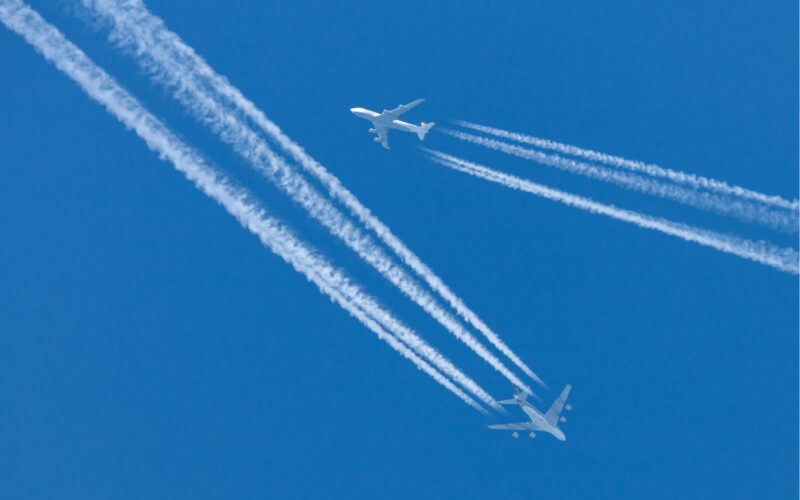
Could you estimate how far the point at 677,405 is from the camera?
1666 inches

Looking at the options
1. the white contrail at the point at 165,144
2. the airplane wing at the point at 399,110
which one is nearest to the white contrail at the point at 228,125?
the white contrail at the point at 165,144

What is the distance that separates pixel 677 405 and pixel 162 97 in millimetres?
37388

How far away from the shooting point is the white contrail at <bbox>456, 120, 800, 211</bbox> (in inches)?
Result: 1599

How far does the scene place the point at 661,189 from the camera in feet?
133

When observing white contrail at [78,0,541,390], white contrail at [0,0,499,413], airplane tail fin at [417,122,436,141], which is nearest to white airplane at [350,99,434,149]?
airplane tail fin at [417,122,436,141]

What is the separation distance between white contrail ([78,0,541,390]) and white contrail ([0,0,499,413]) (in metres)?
1.86

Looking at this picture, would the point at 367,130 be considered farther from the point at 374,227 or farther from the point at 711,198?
the point at 711,198

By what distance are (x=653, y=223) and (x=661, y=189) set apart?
2245mm

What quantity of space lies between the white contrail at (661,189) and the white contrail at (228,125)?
10.3 metres

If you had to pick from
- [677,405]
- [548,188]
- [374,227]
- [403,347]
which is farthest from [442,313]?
[677,405]

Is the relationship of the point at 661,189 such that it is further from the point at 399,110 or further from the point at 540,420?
the point at 399,110

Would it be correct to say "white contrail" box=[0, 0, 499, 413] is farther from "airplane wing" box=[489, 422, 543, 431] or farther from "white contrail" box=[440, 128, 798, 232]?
"airplane wing" box=[489, 422, 543, 431]

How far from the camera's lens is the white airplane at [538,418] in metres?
39.3

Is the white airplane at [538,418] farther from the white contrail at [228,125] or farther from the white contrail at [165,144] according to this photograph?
the white contrail at [165,144]
